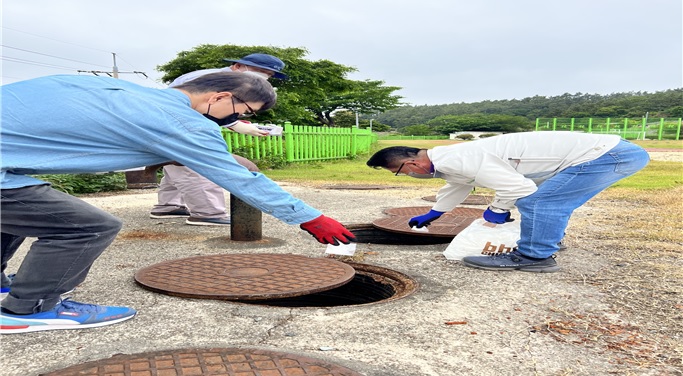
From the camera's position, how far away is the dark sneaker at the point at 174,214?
190 inches

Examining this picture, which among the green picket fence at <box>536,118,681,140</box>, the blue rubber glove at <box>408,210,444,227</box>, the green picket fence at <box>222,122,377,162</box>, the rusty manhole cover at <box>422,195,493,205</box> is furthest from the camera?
the green picket fence at <box>536,118,681,140</box>

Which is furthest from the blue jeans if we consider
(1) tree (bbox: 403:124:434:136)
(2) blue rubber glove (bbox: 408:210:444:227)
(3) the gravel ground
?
(1) tree (bbox: 403:124:434:136)

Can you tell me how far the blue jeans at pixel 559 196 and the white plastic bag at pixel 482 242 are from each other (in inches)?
8.8

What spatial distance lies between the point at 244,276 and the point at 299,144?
11.2 metres

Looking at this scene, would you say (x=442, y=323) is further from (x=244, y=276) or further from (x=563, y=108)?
(x=563, y=108)

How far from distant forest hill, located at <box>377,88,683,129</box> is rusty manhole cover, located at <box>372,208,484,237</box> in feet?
147

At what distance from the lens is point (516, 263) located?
9.66 feet

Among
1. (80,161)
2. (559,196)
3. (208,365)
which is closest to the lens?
(208,365)

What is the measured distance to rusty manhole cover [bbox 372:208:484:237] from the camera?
379 centimetres

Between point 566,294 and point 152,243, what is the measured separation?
2.52m

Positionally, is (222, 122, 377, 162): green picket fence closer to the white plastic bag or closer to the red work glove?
the white plastic bag

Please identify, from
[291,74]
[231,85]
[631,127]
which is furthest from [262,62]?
[631,127]

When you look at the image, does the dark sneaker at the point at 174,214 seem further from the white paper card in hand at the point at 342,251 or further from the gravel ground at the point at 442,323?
the white paper card in hand at the point at 342,251

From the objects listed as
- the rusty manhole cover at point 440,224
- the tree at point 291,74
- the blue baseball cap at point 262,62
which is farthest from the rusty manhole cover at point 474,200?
the tree at point 291,74
